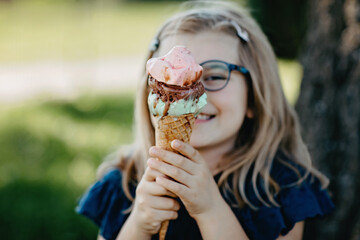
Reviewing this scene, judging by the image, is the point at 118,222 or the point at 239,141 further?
the point at 239,141

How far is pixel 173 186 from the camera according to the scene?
5.87ft

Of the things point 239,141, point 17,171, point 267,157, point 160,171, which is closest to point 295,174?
point 267,157

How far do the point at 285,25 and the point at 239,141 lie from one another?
756cm

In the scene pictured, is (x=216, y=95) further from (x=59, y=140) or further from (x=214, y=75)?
(x=59, y=140)

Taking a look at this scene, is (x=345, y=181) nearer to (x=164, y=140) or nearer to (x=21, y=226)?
(x=164, y=140)

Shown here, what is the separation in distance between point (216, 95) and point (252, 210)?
683mm

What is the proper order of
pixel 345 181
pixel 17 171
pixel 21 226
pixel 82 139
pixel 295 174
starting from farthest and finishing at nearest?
pixel 82 139 < pixel 17 171 < pixel 21 226 < pixel 345 181 < pixel 295 174

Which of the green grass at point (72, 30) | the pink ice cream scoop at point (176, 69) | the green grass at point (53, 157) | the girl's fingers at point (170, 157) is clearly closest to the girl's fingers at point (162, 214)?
the girl's fingers at point (170, 157)

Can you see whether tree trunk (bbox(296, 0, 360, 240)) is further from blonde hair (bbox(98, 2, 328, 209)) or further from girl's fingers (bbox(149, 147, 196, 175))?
girl's fingers (bbox(149, 147, 196, 175))

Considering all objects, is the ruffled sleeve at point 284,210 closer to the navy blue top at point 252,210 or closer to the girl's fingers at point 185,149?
the navy blue top at point 252,210

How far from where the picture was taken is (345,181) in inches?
112

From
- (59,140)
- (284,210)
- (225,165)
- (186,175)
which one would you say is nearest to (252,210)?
(284,210)

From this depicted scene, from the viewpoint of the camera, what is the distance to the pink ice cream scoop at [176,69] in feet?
5.34

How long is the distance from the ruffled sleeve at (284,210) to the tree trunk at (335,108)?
56 cm
